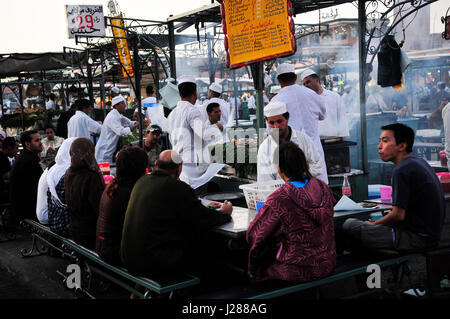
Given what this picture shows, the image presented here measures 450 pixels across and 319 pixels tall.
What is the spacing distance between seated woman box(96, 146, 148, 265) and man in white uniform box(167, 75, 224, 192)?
180cm

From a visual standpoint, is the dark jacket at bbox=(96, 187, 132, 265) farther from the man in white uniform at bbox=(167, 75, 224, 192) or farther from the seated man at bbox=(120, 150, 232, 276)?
the man in white uniform at bbox=(167, 75, 224, 192)

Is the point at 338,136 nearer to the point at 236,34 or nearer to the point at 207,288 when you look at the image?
the point at 236,34

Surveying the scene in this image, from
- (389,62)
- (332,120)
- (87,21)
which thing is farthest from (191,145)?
(87,21)

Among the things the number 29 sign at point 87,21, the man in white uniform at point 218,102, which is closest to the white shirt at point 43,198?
the man in white uniform at point 218,102

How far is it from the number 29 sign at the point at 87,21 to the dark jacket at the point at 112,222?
1011cm

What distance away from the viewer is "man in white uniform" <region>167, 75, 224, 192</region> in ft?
19.8

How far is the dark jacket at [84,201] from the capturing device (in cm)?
481

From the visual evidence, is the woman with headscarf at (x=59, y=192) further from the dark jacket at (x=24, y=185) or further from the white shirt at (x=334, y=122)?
the white shirt at (x=334, y=122)

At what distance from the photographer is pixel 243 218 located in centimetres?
416

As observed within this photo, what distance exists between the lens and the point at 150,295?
12.5 ft

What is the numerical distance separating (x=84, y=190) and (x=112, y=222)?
71 cm

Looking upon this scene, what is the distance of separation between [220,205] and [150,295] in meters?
1.02

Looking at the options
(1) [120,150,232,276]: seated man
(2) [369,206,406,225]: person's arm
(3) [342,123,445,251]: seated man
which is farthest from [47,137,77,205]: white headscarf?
(2) [369,206,406,225]: person's arm
